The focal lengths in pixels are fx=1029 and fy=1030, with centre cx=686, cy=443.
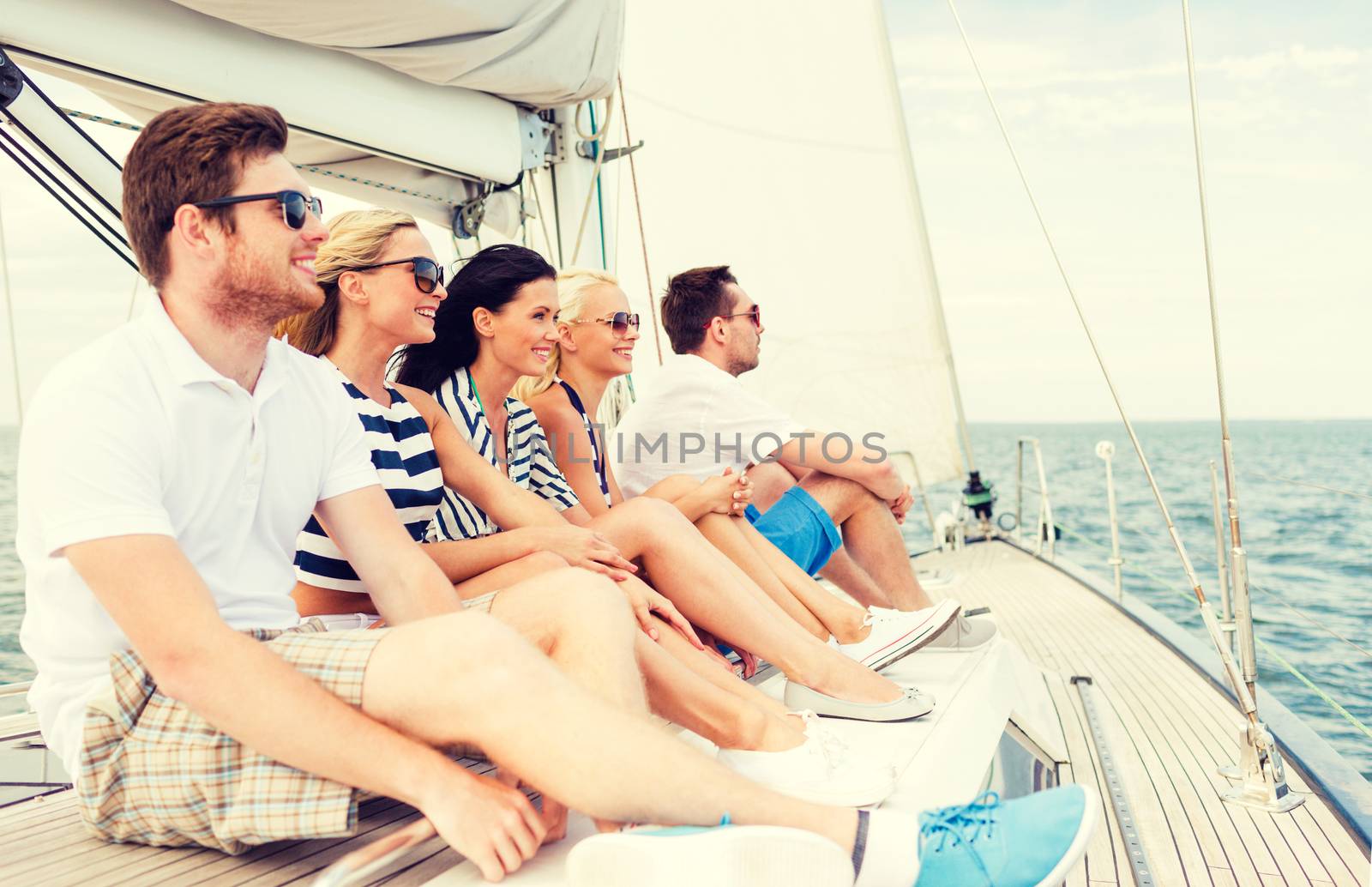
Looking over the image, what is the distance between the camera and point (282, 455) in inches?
56.0

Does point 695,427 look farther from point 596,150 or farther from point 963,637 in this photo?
point 596,150

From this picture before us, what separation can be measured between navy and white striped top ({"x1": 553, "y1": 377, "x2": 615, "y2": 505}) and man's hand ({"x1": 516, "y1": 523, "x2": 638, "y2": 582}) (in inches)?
31.8

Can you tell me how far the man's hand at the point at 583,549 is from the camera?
1.87 metres

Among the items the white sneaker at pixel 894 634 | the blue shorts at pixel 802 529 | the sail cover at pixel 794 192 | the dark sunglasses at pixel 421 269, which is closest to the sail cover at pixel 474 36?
the dark sunglasses at pixel 421 269

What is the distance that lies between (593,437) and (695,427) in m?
0.34

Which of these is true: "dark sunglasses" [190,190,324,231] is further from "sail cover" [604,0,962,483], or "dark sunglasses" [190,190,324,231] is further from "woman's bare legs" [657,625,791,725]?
"sail cover" [604,0,962,483]

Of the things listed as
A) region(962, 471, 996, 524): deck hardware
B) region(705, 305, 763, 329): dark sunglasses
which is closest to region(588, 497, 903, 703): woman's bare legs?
region(705, 305, 763, 329): dark sunglasses

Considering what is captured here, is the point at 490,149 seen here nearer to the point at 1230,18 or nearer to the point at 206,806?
the point at 206,806

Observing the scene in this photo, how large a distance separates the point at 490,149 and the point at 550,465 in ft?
3.32

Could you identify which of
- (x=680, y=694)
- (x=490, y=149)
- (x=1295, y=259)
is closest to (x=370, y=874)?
(x=680, y=694)

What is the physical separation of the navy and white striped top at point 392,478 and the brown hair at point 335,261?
0.12 meters

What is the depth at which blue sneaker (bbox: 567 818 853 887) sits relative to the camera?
43.2 inches

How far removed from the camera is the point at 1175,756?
252 cm

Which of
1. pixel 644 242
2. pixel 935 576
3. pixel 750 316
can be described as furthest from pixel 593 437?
pixel 935 576
